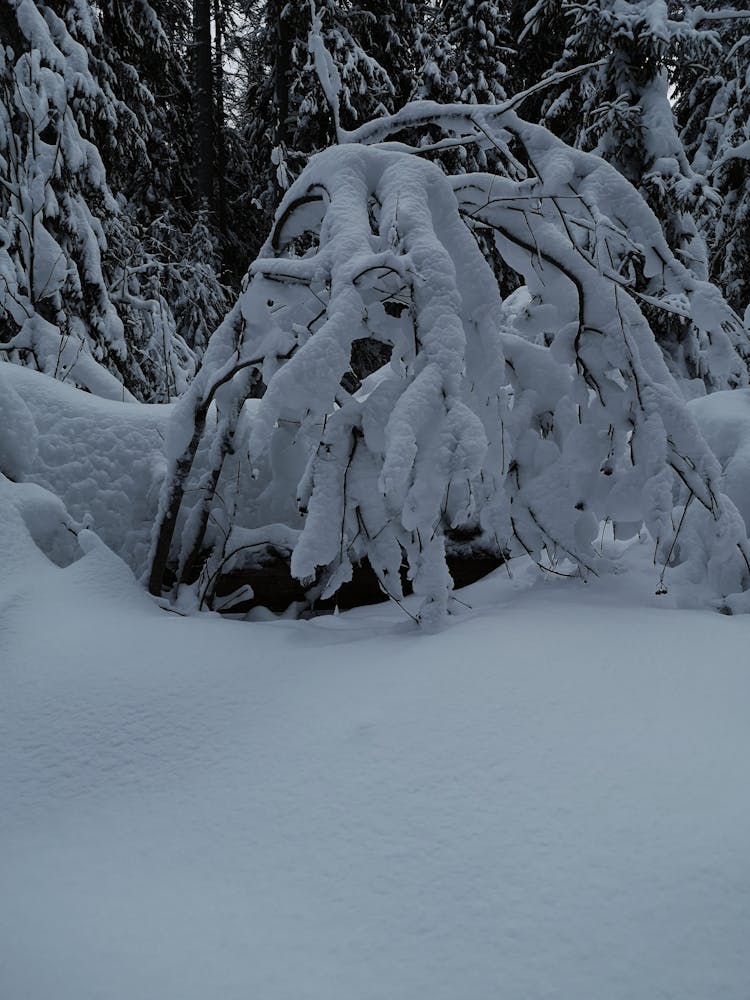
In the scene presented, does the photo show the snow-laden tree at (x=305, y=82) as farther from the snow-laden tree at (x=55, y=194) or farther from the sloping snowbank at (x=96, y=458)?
→ the sloping snowbank at (x=96, y=458)

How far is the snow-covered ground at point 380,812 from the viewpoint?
990 mm

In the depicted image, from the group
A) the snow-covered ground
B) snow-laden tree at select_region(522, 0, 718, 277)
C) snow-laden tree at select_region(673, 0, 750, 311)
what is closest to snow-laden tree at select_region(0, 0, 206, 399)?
the snow-covered ground

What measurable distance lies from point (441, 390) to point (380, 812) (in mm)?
964

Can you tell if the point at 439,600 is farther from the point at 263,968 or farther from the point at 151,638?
the point at 263,968

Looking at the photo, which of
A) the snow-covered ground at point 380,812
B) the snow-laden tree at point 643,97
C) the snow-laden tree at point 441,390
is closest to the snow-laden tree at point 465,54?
the snow-laden tree at point 643,97

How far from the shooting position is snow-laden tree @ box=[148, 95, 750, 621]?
5.97 feet

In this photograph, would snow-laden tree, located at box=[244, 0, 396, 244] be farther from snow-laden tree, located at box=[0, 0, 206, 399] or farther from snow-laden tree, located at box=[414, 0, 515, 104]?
snow-laden tree, located at box=[0, 0, 206, 399]

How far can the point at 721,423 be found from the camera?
2.87 m

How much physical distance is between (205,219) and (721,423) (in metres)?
13.5

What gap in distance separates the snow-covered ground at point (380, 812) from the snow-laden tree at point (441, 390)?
39 cm

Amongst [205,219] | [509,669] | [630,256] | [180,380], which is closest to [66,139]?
[180,380]

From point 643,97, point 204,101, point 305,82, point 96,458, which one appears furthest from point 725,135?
point 96,458

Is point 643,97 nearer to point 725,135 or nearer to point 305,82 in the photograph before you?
point 725,135

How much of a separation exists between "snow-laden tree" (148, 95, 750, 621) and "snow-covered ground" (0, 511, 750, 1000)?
385mm
